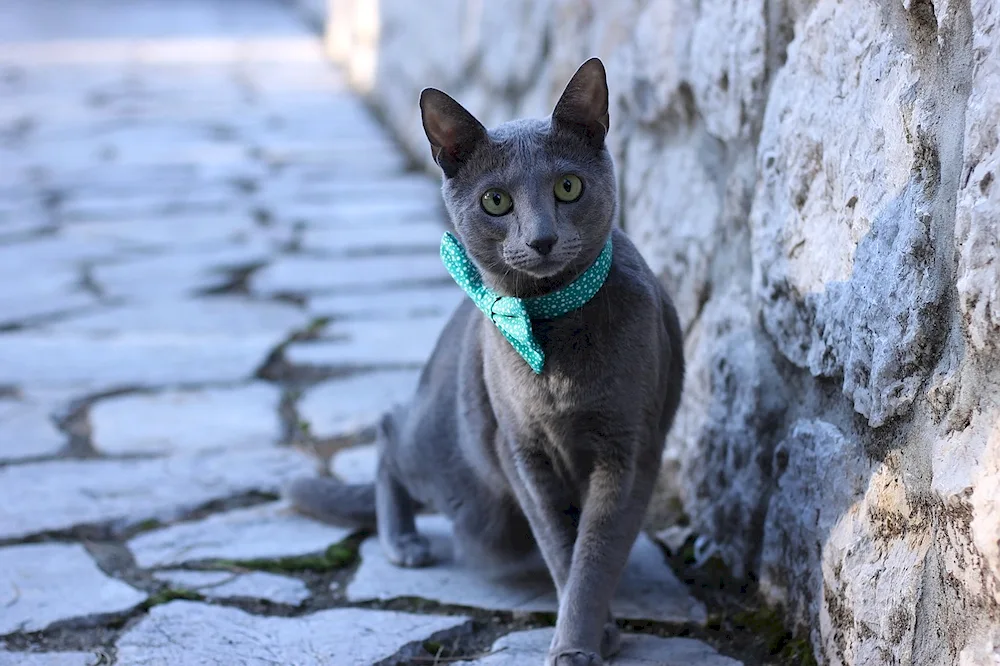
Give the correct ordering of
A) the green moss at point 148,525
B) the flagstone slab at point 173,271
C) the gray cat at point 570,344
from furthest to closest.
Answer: the flagstone slab at point 173,271 → the green moss at point 148,525 → the gray cat at point 570,344

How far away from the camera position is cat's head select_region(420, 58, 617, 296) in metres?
1.62

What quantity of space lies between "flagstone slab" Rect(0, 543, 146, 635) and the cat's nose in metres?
0.96

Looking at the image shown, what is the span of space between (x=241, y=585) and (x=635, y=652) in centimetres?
73

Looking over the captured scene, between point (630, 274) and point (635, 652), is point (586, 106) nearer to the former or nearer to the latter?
point (630, 274)

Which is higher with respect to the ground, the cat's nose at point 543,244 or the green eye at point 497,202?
the green eye at point 497,202

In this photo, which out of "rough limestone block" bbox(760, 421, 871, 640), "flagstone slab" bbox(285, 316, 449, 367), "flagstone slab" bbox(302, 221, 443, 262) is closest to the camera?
"rough limestone block" bbox(760, 421, 871, 640)

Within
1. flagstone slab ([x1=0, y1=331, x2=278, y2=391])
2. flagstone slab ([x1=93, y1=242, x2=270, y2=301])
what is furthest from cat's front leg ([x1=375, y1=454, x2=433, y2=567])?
flagstone slab ([x1=93, y1=242, x2=270, y2=301])

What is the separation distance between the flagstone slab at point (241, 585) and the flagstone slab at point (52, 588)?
8cm

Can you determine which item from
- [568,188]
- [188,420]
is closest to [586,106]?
[568,188]

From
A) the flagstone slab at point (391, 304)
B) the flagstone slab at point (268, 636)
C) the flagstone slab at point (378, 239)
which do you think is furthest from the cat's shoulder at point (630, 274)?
the flagstone slab at point (378, 239)

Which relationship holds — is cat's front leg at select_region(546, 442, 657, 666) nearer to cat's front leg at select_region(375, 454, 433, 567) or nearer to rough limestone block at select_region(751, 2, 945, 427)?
rough limestone block at select_region(751, 2, 945, 427)

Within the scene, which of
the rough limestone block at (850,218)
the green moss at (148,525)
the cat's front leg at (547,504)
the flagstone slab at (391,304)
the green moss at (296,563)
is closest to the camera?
the rough limestone block at (850,218)

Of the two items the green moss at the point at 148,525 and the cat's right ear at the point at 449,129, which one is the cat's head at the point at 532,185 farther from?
the green moss at the point at 148,525

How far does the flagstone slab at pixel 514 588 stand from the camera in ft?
6.16
